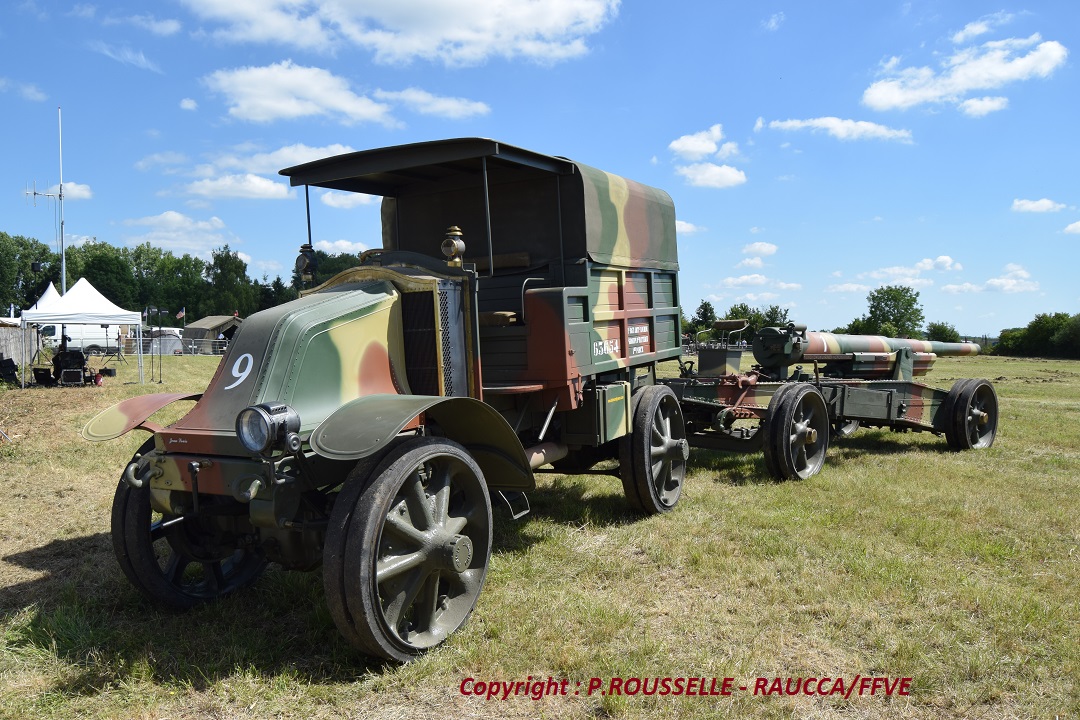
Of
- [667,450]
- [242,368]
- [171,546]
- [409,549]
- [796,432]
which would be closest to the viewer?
[409,549]

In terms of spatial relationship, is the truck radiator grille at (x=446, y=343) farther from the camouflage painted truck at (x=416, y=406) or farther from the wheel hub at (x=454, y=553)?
the wheel hub at (x=454, y=553)

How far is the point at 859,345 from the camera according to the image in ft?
33.4

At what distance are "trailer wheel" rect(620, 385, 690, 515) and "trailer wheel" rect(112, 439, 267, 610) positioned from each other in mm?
2829

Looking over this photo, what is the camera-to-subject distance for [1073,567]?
4.92m

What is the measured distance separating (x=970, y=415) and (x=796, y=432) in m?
3.23

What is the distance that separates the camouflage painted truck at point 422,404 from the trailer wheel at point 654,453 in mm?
19

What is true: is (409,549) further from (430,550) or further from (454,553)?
(454,553)

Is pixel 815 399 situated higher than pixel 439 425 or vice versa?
pixel 439 425

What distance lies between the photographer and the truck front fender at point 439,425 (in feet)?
11.3

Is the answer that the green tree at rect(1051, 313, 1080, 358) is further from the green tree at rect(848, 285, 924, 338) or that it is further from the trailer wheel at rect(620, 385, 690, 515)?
the trailer wheel at rect(620, 385, 690, 515)

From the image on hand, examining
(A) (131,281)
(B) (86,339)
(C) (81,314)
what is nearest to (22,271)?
(A) (131,281)

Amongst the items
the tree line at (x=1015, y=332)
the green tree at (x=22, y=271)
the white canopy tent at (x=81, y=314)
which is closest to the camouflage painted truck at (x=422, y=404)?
the white canopy tent at (x=81, y=314)

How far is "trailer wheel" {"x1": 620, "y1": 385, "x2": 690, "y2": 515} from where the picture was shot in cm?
600

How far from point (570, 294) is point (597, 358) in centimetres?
67
